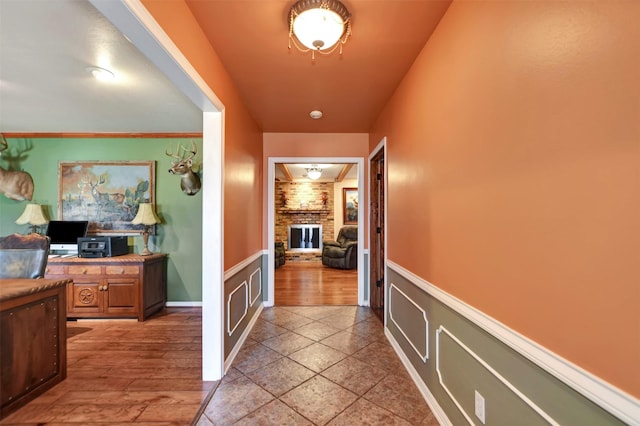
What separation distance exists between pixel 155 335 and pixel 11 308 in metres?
1.37

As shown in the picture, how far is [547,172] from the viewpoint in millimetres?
899

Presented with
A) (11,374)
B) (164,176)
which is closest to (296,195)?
(164,176)

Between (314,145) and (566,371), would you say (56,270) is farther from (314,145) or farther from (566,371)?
(566,371)

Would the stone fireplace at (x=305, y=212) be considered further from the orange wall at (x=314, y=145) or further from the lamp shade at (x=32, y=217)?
the lamp shade at (x=32, y=217)

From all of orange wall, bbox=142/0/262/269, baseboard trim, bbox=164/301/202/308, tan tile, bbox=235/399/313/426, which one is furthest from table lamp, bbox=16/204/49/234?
tan tile, bbox=235/399/313/426

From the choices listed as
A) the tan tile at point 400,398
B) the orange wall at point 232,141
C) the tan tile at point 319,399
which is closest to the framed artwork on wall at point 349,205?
the orange wall at point 232,141

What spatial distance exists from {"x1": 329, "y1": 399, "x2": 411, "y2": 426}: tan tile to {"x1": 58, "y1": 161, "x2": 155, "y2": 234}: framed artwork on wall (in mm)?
3549

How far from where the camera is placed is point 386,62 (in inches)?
83.4

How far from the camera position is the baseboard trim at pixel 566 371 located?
0.67 metres

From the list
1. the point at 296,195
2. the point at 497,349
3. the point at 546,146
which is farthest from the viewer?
the point at 296,195

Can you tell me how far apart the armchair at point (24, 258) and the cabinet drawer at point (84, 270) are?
0.97m

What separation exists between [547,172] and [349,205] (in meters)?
7.14

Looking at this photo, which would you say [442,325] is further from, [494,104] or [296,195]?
[296,195]

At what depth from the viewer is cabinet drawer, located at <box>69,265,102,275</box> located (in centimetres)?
325
